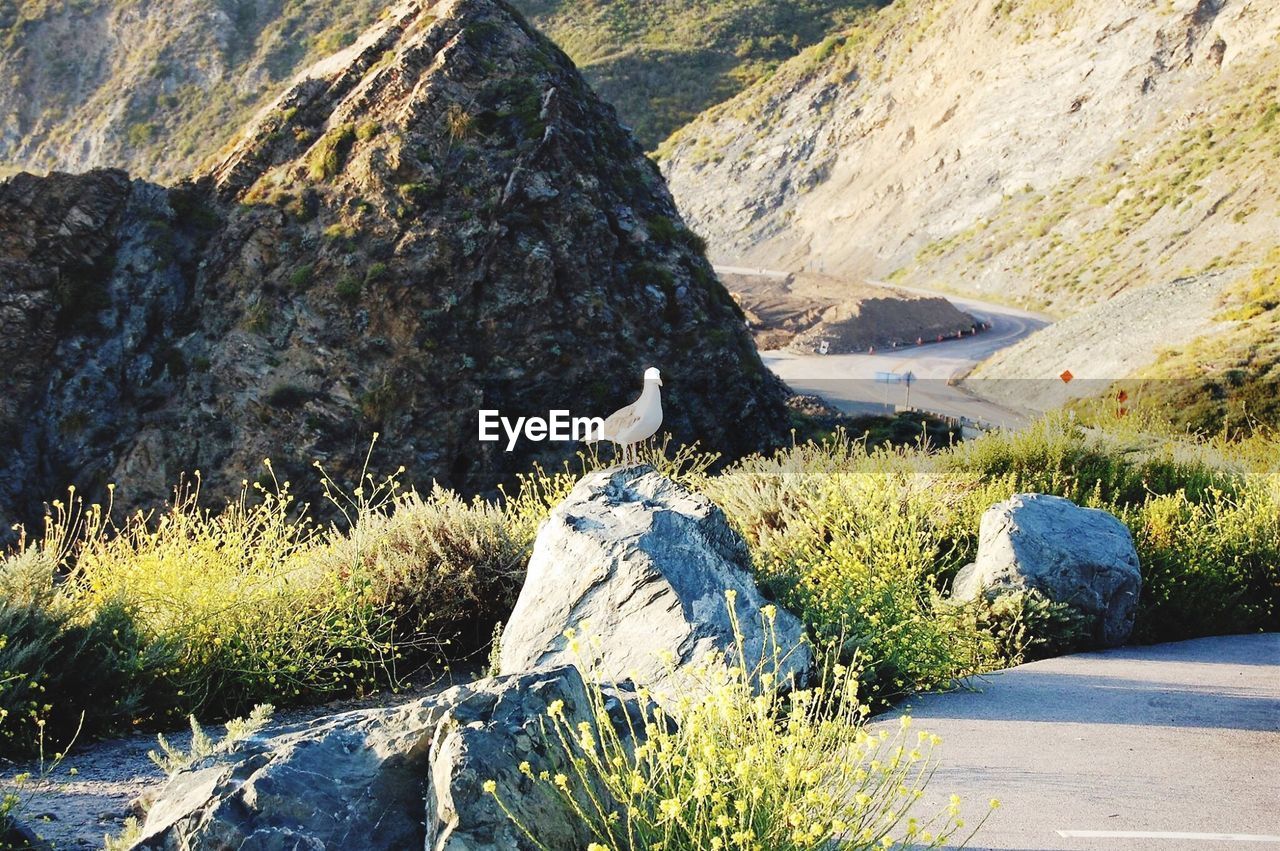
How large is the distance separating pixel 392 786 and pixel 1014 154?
163ft

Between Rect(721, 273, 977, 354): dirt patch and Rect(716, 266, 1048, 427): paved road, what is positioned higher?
Rect(721, 273, 977, 354): dirt patch

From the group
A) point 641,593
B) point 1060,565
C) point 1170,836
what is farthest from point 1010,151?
point 1170,836

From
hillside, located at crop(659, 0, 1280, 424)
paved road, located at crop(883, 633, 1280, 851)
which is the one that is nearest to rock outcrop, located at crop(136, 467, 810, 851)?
paved road, located at crop(883, 633, 1280, 851)

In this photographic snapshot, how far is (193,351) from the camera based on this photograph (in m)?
16.0

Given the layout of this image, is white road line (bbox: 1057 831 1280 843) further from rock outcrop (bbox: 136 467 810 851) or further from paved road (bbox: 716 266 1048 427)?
paved road (bbox: 716 266 1048 427)

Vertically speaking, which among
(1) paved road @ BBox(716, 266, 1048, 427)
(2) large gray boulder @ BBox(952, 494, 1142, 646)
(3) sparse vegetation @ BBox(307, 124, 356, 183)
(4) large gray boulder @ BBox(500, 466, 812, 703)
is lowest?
(1) paved road @ BBox(716, 266, 1048, 427)

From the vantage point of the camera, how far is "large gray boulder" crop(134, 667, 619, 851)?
113 inches

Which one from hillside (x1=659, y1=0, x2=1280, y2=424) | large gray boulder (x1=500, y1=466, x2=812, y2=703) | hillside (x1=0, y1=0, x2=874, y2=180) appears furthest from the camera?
hillside (x1=0, y1=0, x2=874, y2=180)

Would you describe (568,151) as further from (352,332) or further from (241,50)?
(241,50)

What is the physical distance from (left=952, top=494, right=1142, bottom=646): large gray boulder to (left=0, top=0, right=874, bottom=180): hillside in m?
59.0

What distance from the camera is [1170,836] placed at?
156 inches

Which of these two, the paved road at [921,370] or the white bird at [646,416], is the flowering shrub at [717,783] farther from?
the paved road at [921,370]

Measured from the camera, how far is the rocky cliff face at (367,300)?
15.3 meters

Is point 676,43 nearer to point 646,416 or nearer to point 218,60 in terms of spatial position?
point 218,60
